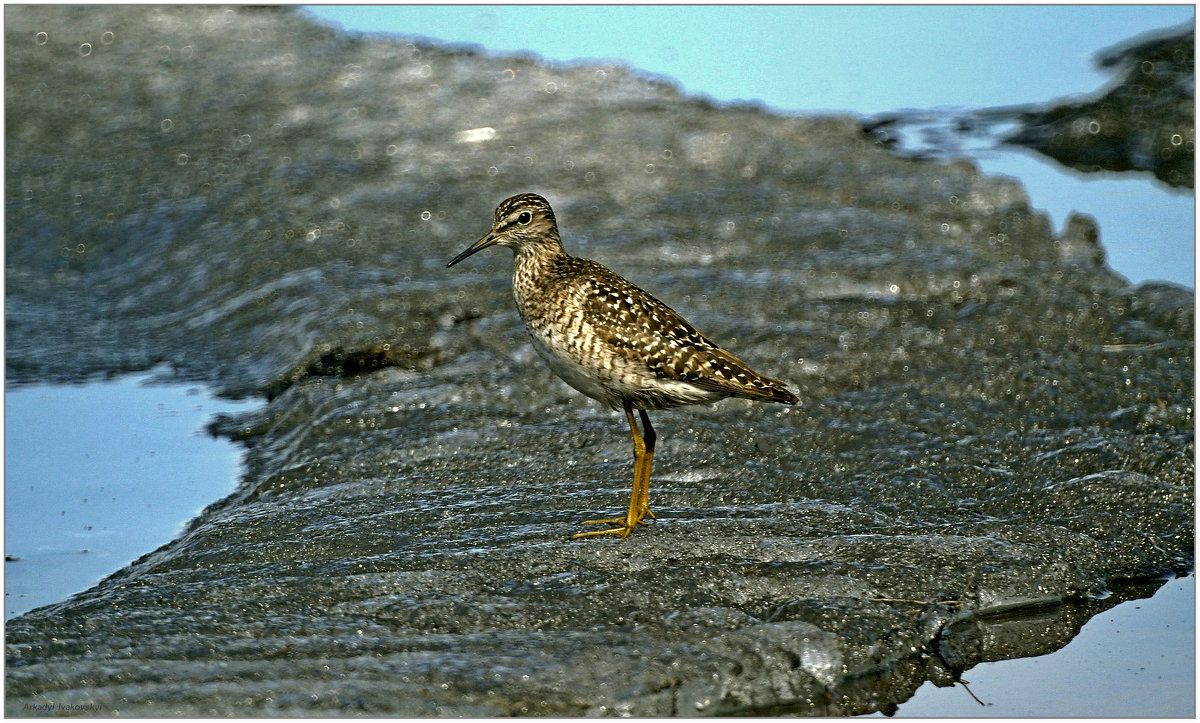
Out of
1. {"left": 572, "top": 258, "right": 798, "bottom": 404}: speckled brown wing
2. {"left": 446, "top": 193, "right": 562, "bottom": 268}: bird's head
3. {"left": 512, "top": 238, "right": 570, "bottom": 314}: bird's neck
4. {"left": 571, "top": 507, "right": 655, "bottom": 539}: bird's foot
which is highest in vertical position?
{"left": 446, "top": 193, "right": 562, "bottom": 268}: bird's head

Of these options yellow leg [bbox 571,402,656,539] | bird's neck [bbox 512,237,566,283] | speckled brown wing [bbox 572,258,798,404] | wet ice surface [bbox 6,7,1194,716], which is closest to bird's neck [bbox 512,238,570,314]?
bird's neck [bbox 512,237,566,283]

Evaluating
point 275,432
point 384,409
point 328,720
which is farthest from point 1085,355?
point 328,720

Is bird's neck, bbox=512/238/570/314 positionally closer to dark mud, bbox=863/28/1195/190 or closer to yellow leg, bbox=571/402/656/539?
yellow leg, bbox=571/402/656/539

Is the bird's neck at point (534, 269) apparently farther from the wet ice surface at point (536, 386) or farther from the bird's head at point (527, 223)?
the wet ice surface at point (536, 386)

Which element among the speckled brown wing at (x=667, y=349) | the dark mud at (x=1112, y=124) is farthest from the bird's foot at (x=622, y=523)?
the dark mud at (x=1112, y=124)

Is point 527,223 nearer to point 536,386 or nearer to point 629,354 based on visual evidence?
point 629,354

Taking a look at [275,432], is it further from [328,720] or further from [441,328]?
[328,720]
